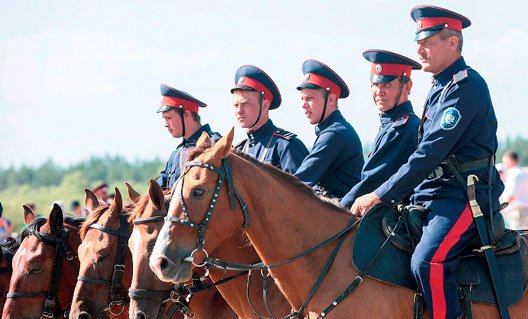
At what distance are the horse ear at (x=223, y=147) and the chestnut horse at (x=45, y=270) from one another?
159 inches

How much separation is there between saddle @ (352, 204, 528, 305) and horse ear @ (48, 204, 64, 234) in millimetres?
4453

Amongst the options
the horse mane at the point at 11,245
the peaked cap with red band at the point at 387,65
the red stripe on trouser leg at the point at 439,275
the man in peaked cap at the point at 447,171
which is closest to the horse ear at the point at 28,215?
the horse mane at the point at 11,245

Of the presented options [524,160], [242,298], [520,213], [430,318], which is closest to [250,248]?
[242,298]

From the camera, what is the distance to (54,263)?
10703 millimetres

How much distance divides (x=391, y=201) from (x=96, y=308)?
12.0 feet

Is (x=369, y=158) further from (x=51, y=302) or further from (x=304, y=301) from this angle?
(x=51, y=302)

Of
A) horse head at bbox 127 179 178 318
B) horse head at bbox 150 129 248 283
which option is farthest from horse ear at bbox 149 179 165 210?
horse head at bbox 150 129 248 283

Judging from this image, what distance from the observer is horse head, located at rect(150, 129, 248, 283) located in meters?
7.09

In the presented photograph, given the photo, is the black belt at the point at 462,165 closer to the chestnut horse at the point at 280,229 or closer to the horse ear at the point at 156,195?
the chestnut horse at the point at 280,229

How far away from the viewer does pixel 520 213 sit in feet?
58.3

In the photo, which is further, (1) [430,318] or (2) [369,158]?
(2) [369,158]

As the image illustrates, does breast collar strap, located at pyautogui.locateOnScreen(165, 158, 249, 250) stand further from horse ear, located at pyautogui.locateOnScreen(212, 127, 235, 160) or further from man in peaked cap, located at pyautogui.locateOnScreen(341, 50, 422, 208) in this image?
man in peaked cap, located at pyautogui.locateOnScreen(341, 50, 422, 208)

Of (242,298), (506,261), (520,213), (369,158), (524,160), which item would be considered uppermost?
(369,158)

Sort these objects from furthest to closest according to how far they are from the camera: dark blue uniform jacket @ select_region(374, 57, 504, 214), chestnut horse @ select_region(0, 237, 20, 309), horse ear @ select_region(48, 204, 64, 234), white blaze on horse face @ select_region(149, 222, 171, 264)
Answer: chestnut horse @ select_region(0, 237, 20, 309) → horse ear @ select_region(48, 204, 64, 234) → dark blue uniform jacket @ select_region(374, 57, 504, 214) → white blaze on horse face @ select_region(149, 222, 171, 264)
